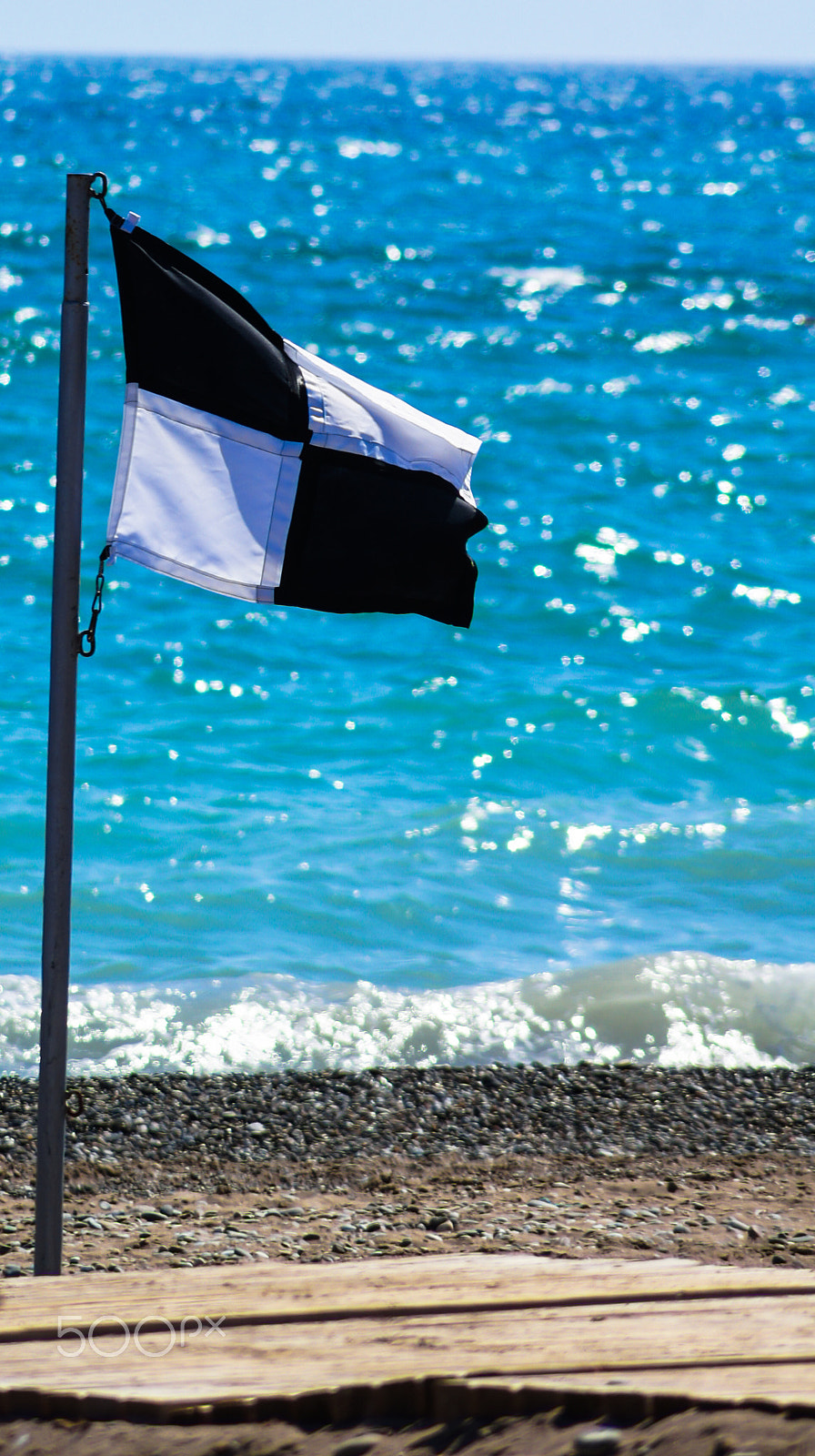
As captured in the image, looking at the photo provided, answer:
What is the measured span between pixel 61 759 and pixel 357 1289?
1.93m

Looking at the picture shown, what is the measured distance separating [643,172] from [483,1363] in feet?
178

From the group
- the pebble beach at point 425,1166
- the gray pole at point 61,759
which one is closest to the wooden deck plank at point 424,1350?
the gray pole at point 61,759

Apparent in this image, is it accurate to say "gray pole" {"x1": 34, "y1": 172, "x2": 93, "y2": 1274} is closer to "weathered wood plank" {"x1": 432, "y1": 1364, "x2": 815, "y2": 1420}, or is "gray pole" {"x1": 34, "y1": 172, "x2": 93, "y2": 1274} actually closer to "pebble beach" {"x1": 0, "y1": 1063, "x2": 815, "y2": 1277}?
"pebble beach" {"x1": 0, "y1": 1063, "x2": 815, "y2": 1277}

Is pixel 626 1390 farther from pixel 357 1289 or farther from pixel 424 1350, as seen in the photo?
pixel 357 1289

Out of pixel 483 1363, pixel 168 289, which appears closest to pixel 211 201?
pixel 168 289

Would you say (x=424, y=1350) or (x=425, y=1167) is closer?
(x=424, y=1350)

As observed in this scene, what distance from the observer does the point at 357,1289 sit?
3359 mm

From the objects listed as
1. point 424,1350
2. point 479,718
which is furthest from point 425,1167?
point 479,718

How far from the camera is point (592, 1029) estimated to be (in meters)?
9.00

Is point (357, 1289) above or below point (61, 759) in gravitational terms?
below

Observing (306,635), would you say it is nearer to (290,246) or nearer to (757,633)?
(757,633)

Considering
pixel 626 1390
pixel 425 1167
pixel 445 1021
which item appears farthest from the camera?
pixel 445 1021

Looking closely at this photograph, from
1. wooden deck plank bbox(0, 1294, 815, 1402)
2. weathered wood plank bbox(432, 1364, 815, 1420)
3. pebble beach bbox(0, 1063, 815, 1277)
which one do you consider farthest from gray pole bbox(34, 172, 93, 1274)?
weathered wood plank bbox(432, 1364, 815, 1420)

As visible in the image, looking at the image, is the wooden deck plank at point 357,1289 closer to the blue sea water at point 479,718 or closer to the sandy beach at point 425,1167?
the sandy beach at point 425,1167
